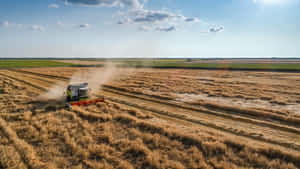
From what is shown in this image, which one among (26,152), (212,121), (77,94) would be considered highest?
(77,94)

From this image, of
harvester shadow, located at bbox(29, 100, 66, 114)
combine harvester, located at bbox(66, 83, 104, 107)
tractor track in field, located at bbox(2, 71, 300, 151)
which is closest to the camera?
tractor track in field, located at bbox(2, 71, 300, 151)

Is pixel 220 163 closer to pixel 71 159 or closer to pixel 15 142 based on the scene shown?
pixel 71 159

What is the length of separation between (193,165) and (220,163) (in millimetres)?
1160

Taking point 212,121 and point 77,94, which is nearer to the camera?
point 212,121

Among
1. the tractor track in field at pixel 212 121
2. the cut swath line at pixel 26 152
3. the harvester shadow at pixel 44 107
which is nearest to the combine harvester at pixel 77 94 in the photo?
the harvester shadow at pixel 44 107

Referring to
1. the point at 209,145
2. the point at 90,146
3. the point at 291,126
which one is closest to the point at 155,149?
the point at 209,145

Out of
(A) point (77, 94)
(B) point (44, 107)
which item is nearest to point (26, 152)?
(B) point (44, 107)

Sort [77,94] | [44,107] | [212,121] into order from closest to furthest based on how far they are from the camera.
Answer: [212,121], [44,107], [77,94]

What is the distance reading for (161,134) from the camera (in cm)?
966

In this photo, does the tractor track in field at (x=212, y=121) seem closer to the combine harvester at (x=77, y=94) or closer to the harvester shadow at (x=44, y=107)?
the combine harvester at (x=77, y=94)

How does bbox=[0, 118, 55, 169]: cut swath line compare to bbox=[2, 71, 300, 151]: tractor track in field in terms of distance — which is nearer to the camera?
bbox=[0, 118, 55, 169]: cut swath line

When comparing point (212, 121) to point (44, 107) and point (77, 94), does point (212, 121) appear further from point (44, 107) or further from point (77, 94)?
point (44, 107)

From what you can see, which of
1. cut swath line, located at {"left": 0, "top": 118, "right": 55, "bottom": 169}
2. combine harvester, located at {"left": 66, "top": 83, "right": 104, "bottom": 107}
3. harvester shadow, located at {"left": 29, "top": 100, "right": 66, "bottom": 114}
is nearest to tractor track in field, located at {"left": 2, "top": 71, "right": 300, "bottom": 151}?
combine harvester, located at {"left": 66, "top": 83, "right": 104, "bottom": 107}

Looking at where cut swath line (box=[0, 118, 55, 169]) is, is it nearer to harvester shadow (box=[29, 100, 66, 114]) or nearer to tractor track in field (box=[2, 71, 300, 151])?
harvester shadow (box=[29, 100, 66, 114])
